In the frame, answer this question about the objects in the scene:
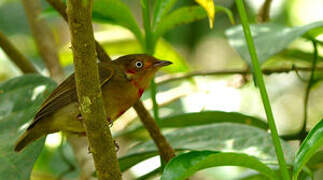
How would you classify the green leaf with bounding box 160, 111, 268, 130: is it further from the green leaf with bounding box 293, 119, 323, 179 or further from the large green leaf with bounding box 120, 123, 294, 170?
the green leaf with bounding box 293, 119, 323, 179

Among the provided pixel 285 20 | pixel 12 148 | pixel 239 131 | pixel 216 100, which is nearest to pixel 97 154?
pixel 12 148

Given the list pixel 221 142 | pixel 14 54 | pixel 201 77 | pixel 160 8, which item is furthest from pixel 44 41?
pixel 221 142

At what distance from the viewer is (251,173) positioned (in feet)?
10.6

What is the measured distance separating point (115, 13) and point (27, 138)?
71 centimetres

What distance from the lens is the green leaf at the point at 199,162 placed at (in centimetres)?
187

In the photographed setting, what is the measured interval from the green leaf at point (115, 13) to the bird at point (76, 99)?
0.31m

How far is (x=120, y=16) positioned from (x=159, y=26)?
194mm

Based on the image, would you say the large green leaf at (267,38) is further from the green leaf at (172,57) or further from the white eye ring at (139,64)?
the green leaf at (172,57)

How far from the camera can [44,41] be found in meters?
4.04

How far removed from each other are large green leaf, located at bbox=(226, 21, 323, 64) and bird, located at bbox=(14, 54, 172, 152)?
61cm

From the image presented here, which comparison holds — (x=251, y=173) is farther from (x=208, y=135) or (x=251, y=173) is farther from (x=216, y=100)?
(x=216, y=100)

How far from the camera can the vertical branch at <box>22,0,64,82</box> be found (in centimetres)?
392

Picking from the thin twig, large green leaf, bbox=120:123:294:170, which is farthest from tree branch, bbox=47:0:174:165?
the thin twig

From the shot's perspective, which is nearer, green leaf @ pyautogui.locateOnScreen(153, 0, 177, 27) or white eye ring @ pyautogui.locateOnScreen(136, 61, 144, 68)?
green leaf @ pyautogui.locateOnScreen(153, 0, 177, 27)
